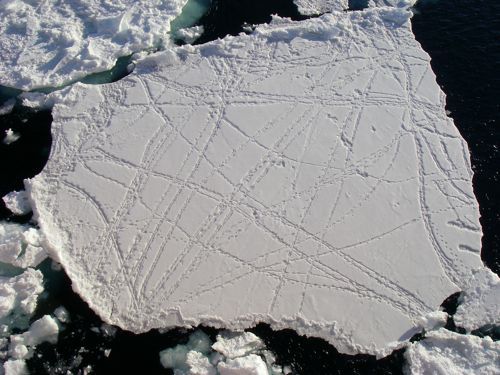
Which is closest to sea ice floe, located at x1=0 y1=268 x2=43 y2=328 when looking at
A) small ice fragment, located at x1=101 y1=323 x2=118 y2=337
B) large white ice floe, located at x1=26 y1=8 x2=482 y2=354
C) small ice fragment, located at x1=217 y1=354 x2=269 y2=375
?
large white ice floe, located at x1=26 y1=8 x2=482 y2=354

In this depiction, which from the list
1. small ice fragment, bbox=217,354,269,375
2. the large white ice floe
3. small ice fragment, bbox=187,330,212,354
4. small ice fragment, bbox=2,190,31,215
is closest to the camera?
small ice fragment, bbox=217,354,269,375

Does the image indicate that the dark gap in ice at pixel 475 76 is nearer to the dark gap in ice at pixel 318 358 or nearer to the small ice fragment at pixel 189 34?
the dark gap in ice at pixel 318 358

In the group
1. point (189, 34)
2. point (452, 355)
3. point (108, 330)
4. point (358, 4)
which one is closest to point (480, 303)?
point (452, 355)

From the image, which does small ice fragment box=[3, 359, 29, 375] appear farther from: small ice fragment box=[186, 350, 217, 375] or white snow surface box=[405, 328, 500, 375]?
white snow surface box=[405, 328, 500, 375]

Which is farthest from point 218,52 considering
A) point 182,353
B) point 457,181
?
point 182,353

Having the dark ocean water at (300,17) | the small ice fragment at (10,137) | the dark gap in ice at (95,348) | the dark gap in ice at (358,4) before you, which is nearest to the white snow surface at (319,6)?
the dark gap in ice at (358,4)

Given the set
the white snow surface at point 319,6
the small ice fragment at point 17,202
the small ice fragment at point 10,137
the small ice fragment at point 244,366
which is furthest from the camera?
the white snow surface at point 319,6
